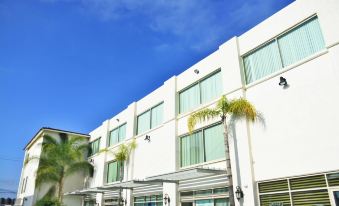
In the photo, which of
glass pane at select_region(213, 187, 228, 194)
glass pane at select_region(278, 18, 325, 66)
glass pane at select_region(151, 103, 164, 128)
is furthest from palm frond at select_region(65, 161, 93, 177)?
glass pane at select_region(278, 18, 325, 66)

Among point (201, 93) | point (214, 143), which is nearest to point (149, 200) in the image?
point (214, 143)

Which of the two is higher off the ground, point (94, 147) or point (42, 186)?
point (94, 147)

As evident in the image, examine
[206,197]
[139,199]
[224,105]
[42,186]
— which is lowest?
[206,197]

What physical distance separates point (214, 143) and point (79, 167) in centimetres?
1626

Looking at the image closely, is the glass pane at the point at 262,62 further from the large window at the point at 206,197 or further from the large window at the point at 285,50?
the large window at the point at 206,197

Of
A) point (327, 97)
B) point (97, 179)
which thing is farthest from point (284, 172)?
point (97, 179)

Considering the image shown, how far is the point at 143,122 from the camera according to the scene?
2144cm

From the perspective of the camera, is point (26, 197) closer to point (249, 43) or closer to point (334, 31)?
point (249, 43)

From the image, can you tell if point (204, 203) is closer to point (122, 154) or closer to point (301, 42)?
point (301, 42)

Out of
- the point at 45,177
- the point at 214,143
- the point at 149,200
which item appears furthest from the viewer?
the point at 45,177

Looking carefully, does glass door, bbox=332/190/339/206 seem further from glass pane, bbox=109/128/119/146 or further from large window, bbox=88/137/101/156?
large window, bbox=88/137/101/156

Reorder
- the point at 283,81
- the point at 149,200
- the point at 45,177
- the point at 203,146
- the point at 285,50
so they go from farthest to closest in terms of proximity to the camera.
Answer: the point at 45,177 → the point at 149,200 → the point at 203,146 → the point at 285,50 → the point at 283,81

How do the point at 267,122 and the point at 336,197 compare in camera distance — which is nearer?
the point at 336,197

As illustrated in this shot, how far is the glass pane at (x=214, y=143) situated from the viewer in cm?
1392
